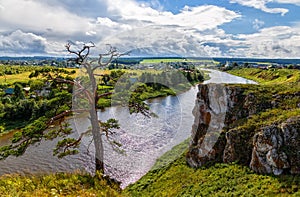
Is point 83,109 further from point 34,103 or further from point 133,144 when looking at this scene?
point 34,103

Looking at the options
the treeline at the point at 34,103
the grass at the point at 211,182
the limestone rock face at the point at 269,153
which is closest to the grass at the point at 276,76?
the treeline at the point at 34,103

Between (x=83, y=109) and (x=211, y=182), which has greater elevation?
(x=83, y=109)

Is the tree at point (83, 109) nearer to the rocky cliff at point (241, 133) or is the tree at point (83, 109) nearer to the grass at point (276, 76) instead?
the rocky cliff at point (241, 133)

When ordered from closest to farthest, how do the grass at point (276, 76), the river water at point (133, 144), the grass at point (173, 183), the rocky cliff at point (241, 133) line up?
the grass at point (173, 183), the rocky cliff at point (241, 133), the river water at point (133, 144), the grass at point (276, 76)

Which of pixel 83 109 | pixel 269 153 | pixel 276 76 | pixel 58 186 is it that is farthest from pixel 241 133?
pixel 276 76

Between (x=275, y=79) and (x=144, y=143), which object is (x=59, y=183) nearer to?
(x=144, y=143)

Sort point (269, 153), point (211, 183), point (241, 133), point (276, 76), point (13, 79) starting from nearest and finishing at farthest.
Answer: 1. point (269, 153)
2. point (211, 183)
3. point (241, 133)
4. point (13, 79)
5. point (276, 76)
